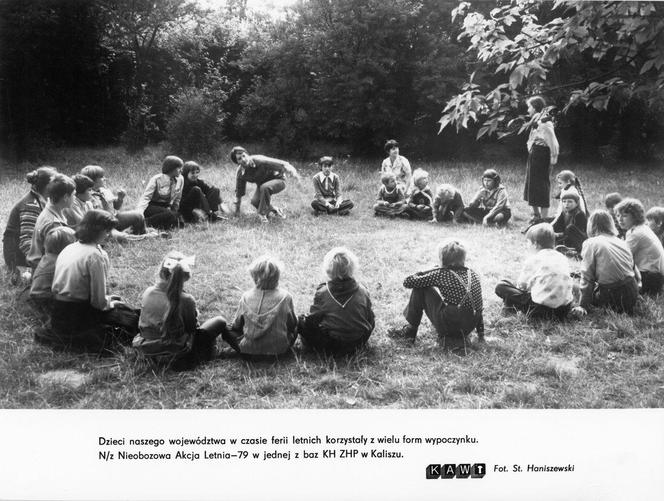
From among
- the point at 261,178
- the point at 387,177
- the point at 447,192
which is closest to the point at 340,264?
the point at 447,192

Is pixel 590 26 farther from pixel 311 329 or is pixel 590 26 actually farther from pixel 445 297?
pixel 311 329

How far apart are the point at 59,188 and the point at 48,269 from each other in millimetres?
891

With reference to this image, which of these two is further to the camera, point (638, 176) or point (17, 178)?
point (638, 176)

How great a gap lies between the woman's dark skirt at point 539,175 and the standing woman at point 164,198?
17.2ft

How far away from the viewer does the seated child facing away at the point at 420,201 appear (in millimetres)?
8883

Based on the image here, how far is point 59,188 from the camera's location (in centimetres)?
493

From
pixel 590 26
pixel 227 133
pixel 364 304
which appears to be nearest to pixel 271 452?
pixel 364 304

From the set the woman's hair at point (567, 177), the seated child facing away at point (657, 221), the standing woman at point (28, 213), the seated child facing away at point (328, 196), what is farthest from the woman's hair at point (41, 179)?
the seated child facing away at point (657, 221)

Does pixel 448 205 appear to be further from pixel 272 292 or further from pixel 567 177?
pixel 272 292

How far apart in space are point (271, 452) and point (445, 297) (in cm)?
180

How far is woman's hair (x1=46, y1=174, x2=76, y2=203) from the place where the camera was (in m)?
4.93

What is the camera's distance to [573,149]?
12.8 meters

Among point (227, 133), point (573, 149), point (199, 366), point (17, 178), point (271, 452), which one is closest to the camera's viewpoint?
point (271, 452)

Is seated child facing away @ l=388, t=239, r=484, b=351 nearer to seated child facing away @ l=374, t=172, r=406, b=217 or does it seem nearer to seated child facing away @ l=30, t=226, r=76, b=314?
seated child facing away @ l=30, t=226, r=76, b=314
